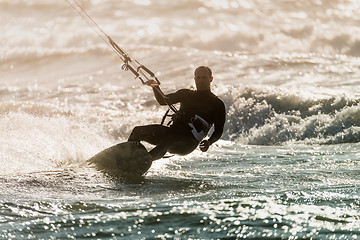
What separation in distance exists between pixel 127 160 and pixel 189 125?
3.61ft

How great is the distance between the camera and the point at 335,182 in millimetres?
8797

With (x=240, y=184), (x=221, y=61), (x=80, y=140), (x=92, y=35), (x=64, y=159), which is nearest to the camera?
(x=240, y=184)

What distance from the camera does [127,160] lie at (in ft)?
30.7

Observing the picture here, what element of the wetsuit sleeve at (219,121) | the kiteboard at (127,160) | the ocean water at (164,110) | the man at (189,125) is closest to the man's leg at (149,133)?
the man at (189,125)

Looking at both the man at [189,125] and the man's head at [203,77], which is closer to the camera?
the man at [189,125]

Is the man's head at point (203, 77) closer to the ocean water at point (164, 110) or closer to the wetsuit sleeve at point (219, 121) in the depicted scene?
the wetsuit sleeve at point (219, 121)

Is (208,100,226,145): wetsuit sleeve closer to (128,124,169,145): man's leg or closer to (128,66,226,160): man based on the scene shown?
(128,66,226,160): man

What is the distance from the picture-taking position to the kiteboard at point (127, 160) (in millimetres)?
9266

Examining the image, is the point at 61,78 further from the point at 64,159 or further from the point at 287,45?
the point at 64,159

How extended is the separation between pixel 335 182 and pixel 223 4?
114ft

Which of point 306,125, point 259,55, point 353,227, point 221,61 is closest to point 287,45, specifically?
point 259,55

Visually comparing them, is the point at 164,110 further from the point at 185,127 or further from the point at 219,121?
the point at 185,127

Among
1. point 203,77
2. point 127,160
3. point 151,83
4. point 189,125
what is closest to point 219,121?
point 189,125

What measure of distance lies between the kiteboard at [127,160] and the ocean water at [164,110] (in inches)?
13.2
